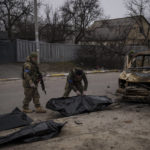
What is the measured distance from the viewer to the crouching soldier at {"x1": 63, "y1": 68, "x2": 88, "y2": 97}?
5926 mm

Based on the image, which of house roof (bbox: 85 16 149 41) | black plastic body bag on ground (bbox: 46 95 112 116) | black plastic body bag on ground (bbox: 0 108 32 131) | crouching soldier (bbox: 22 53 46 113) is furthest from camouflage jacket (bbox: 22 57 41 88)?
house roof (bbox: 85 16 149 41)

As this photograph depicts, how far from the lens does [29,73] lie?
212 inches

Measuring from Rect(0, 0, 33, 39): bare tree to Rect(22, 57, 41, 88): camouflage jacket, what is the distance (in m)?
16.2

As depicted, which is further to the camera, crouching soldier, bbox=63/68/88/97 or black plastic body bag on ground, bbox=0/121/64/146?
crouching soldier, bbox=63/68/88/97

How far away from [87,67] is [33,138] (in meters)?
16.1

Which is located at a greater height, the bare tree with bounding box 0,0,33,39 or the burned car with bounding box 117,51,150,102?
the bare tree with bounding box 0,0,33,39

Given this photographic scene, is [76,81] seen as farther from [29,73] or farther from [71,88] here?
[29,73]

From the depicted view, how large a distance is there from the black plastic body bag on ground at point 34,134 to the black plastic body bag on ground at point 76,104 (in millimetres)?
1302

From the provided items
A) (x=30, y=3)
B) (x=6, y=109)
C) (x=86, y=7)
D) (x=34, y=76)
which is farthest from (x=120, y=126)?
(x=86, y=7)

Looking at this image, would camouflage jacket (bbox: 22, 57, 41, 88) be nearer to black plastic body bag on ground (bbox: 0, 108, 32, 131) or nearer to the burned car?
black plastic body bag on ground (bbox: 0, 108, 32, 131)

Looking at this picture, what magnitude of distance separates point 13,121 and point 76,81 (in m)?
2.39

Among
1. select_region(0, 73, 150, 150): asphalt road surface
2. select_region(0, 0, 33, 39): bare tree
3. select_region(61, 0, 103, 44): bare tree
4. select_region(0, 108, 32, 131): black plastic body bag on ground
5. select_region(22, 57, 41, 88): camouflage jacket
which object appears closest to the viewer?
select_region(0, 73, 150, 150): asphalt road surface

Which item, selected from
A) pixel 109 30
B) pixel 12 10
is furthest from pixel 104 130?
pixel 109 30

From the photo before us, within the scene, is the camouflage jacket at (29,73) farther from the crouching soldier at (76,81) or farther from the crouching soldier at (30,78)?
the crouching soldier at (76,81)
